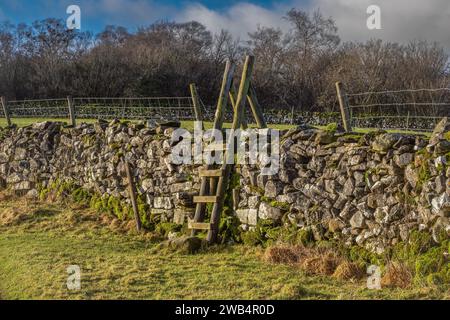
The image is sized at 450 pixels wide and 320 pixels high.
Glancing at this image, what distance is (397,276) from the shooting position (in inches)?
277

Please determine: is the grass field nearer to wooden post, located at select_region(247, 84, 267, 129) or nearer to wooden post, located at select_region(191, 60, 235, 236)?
wooden post, located at select_region(191, 60, 235, 236)

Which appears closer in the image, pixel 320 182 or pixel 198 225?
pixel 320 182

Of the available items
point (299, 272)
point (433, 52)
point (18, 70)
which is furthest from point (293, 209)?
point (18, 70)

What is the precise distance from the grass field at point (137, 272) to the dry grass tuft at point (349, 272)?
156 mm

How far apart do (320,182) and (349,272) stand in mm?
1740

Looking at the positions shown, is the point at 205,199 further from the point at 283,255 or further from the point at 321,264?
the point at 321,264

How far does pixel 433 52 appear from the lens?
115 ft

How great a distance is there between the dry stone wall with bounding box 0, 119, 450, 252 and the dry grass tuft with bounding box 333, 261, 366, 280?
47cm

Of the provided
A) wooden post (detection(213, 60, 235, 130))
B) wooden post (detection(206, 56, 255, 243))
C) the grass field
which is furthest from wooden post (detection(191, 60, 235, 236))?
the grass field

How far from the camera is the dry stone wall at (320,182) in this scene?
7.43m

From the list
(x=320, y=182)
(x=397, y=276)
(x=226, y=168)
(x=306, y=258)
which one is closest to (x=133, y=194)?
(x=226, y=168)

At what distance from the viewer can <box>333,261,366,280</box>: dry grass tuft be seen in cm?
745

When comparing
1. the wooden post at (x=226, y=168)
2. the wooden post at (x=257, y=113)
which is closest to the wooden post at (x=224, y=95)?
the wooden post at (x=226, y=168)
